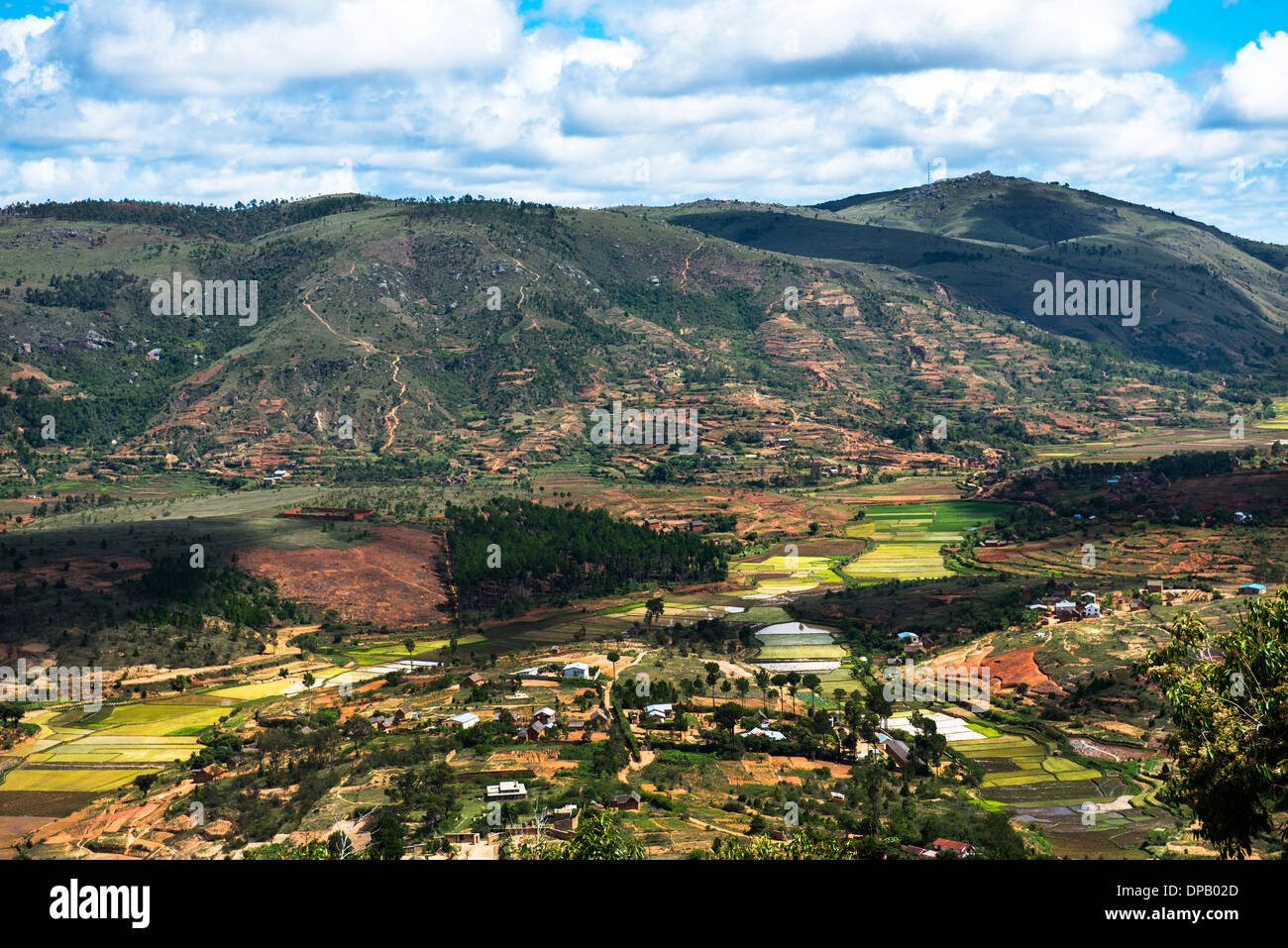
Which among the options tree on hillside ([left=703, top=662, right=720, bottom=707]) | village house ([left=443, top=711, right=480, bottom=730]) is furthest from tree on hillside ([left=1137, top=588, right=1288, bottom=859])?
tree on hillside ([left=703, top=662, right=720, bottom=707])

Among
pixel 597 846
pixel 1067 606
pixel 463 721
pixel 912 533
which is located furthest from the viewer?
pixel 912 533

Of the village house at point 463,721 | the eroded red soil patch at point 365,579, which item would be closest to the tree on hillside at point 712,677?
the village house at point 463,721

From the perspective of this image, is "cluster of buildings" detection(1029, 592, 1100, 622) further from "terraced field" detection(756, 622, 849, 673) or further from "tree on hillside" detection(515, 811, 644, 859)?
"tree on hillside" detection(515, 811, 644, 859)

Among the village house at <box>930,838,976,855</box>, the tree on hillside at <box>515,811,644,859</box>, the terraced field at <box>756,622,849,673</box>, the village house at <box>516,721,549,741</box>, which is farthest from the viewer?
the terraced field at <box>756,622,849,673</box>

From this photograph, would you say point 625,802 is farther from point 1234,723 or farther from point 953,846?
point 1234,723

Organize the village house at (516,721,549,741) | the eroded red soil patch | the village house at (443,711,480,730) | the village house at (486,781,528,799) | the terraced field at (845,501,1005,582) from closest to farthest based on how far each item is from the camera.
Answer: the village house at (486,781,528,799), the village house at (516,721,549,741), the village house at (443,711,480,730), the eroded red soil patch, the terraced field at (845,501,1005,582)

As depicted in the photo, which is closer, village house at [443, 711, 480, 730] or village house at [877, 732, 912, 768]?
village house at [877, 732, 912, 768]

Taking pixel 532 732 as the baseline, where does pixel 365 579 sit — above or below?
above

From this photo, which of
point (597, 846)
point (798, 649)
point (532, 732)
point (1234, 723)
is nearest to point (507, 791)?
point (532, 732)
